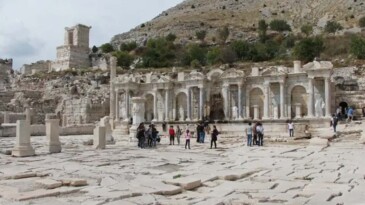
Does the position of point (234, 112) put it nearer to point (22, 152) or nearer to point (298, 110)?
point (298, 110)

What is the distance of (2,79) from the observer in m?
75.8

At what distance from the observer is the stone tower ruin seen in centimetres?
7806

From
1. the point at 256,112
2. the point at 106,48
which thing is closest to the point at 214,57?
the point at 106,48

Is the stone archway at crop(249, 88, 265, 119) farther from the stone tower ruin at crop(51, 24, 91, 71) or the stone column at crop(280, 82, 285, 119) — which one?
the stone tower ruin at crop(51, 24, 91, 71)

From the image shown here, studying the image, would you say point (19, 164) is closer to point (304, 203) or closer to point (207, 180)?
point (207, 180)

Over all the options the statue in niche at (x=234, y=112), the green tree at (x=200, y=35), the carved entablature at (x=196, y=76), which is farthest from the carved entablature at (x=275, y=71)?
the green tree at (x=200, y=35)

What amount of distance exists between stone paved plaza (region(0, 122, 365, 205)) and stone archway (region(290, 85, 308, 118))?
20488mm

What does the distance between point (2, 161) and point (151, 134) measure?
9.92 m

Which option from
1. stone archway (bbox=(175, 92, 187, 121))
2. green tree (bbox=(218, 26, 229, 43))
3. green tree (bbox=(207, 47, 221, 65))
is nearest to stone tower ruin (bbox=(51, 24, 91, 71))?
green tree (bbox=(207, 47, 221, 65))

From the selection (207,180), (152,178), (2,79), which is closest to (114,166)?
(152,178)

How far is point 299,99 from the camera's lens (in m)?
37.8

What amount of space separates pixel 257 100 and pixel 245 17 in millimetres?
85952

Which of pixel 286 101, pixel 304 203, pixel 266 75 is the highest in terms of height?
pixel 266 75

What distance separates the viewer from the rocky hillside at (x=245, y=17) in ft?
348
